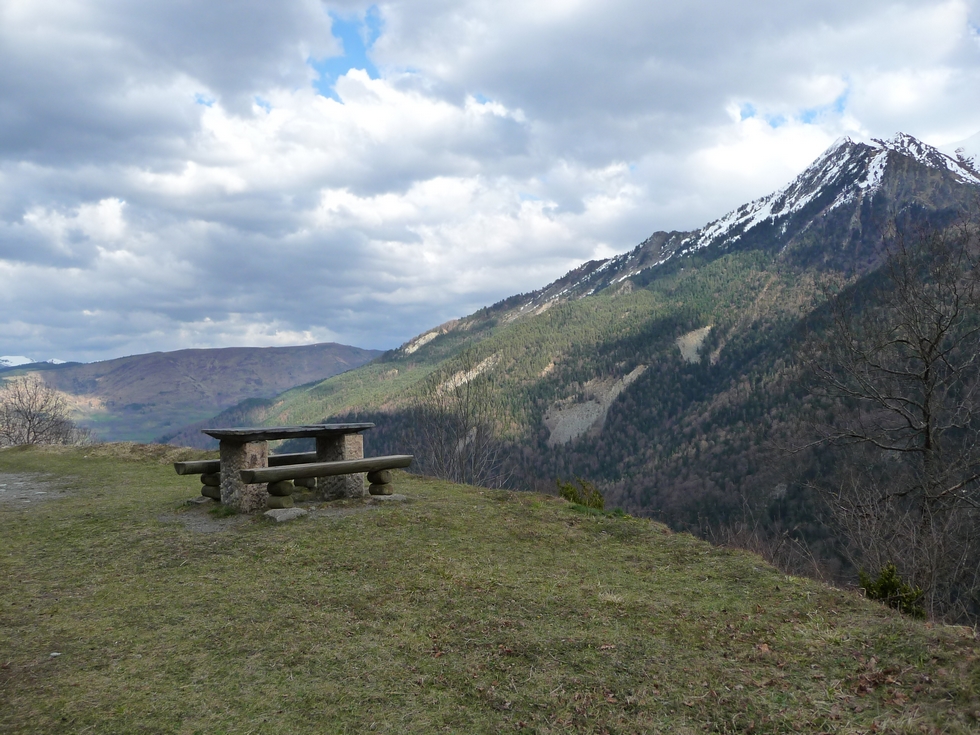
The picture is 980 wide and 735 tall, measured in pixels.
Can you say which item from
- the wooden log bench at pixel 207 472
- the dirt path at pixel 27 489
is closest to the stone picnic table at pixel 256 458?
the wooden log bench at pixel 207 472

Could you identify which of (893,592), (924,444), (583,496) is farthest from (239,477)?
(924,444)

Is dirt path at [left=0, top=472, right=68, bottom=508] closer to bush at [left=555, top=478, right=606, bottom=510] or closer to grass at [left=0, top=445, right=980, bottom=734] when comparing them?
grass at [left=0, top=445, right=980, bottom=734]

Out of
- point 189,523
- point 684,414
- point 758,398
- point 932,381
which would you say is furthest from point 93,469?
point 684,414

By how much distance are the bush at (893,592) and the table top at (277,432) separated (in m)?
10.0

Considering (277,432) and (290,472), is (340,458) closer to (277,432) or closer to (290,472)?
(277,432)

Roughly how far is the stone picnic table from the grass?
149cm

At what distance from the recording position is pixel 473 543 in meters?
10.7

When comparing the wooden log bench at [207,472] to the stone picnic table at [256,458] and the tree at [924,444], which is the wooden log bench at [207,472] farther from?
the tree at [924,444]

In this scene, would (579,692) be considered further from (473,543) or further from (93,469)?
(93,469)

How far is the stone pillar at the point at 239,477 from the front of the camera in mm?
12664

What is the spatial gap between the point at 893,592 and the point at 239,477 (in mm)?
11686

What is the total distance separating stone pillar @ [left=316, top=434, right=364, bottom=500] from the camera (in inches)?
552

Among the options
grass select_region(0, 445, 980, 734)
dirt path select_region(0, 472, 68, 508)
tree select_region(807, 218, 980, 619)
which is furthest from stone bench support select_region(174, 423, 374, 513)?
tree select_region(807, 218, 980, 619)

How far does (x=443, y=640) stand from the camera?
669cm
